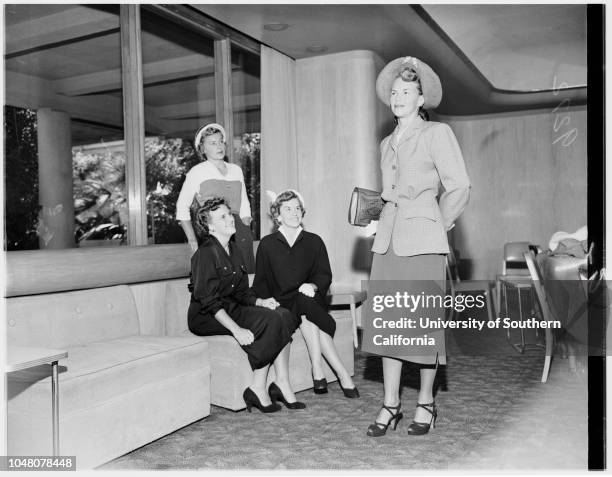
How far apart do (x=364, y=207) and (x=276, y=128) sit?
3310 millimetres

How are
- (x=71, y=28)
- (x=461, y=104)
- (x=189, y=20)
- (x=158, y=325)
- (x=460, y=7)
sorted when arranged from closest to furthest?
1. (x=158, y=325)
2. (x=71, y=28)
3. (x=189, y=20)
4. (x=460, y=7)
5. (x=461, y=104)

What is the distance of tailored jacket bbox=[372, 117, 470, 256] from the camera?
285 cm

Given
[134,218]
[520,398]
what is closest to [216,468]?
[520,398]

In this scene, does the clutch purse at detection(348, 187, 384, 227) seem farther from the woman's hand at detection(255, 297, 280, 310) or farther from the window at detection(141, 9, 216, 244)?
the window at detection(141, 9, 216, 244)

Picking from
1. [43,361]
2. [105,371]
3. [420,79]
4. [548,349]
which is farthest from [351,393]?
[43,361]

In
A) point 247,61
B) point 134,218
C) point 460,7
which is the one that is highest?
point 460,7

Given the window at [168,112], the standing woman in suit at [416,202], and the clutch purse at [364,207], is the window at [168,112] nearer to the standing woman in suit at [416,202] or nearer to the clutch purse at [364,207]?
the clutch purse at [364,207]

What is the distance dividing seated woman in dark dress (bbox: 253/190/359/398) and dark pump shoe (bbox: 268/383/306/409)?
1.04ft

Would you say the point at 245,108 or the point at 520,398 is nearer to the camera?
the point at 520,398

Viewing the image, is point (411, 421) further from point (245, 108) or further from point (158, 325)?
point (245, 108)

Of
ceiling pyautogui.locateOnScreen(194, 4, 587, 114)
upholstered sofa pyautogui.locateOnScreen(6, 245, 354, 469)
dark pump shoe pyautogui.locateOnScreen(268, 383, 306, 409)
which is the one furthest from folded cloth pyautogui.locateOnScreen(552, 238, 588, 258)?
dark pump shoe pyautogui.locateOnScreen(268, 383, 306, 409)

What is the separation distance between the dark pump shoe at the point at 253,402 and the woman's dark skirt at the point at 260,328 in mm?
145

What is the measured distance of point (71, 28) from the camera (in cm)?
449

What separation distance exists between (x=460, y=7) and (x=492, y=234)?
5.05m
